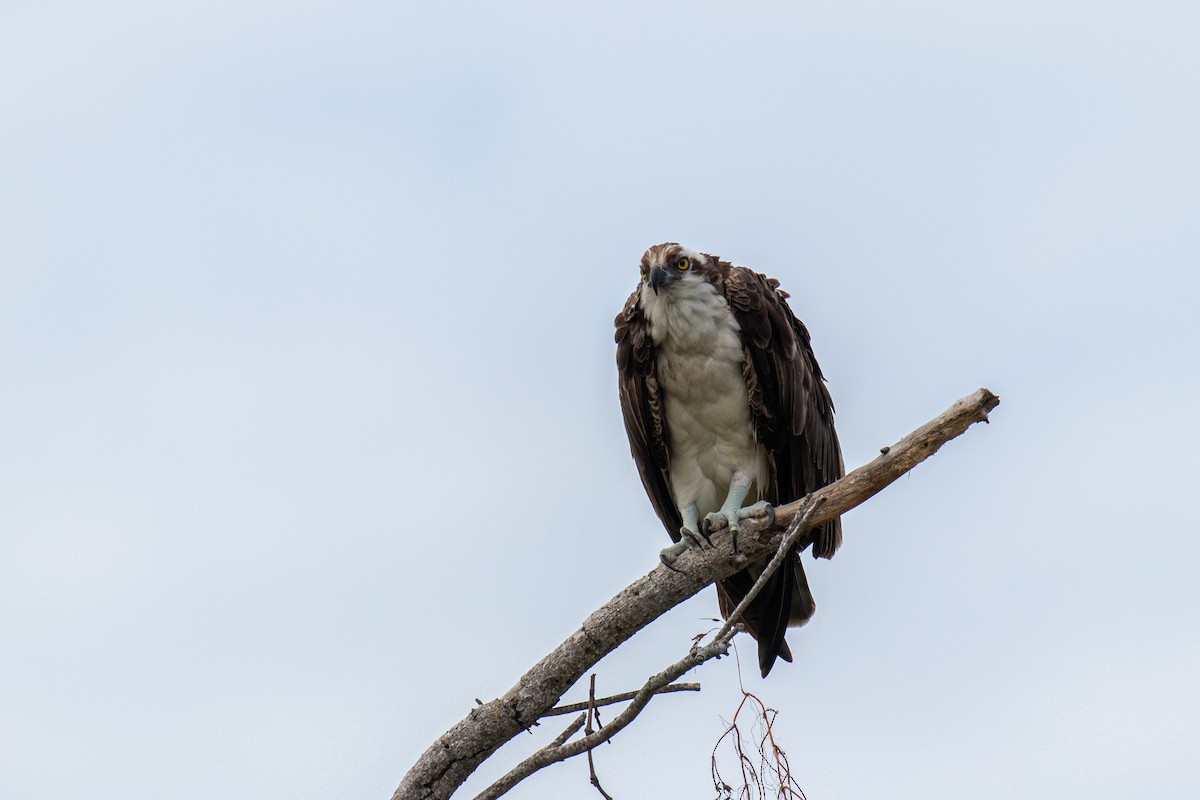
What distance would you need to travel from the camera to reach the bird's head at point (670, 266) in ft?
23.9

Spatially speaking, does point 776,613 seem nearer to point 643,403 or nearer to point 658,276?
point 643,403

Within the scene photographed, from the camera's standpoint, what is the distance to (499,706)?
18.8 ft

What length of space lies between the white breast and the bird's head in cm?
3

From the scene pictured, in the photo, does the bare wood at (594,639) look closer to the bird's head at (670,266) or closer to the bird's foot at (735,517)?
the bird's foot at (735,517)

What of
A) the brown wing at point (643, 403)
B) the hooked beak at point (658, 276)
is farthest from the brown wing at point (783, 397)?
the brown wing at point (643, 403)

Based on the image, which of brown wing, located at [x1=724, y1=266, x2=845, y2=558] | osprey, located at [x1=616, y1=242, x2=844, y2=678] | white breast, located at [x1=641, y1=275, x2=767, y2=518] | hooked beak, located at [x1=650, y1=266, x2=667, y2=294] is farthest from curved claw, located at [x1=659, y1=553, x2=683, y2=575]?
hooked beak, located at [x1=650, y1=266, x2=667, y2=294]

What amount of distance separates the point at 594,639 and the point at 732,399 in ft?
6.23

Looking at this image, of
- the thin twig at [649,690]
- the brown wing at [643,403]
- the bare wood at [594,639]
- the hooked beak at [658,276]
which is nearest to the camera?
the thin twig at [649,690]

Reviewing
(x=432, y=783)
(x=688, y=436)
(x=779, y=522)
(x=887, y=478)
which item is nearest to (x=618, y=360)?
(x=688, y=436)

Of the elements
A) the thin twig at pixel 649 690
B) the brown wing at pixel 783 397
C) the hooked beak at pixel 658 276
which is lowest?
the thin twig at pixel 649 690

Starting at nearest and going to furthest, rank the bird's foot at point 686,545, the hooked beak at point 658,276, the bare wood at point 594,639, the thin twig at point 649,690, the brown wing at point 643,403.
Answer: the thin twig at point 649,690 < the bare wood at point 594,639 < the bird's foot at point 686,545 < the hooked beak at point 658,276 < the brown wing at point 643,403

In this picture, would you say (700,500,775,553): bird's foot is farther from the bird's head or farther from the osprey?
the bird's head

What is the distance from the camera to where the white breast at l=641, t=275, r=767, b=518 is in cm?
727

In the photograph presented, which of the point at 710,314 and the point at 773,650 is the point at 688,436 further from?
the point at 773,650
